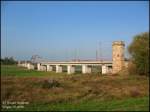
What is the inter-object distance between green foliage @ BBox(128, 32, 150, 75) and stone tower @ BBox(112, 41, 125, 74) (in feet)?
30.6

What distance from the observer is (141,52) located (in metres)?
40.2

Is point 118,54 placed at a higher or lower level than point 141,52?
higher

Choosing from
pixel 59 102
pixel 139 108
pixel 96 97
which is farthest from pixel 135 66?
pixel 139 108

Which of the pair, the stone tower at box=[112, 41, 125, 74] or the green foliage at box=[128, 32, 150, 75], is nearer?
the green foliage at box=[128, 32, 150, 75]

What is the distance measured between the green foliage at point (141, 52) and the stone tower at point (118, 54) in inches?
367

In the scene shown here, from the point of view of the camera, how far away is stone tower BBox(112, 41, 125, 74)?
5197cm

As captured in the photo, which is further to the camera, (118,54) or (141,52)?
(118,54)

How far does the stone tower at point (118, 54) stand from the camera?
51969 mm

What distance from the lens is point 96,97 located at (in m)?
21.7

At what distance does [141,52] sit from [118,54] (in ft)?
40.2

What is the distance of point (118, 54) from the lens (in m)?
Result: 52.3

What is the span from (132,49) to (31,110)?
29255 mm

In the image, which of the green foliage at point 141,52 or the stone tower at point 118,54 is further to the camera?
the stone tower at point 118,54

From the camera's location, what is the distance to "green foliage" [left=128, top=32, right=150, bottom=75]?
129 feet
